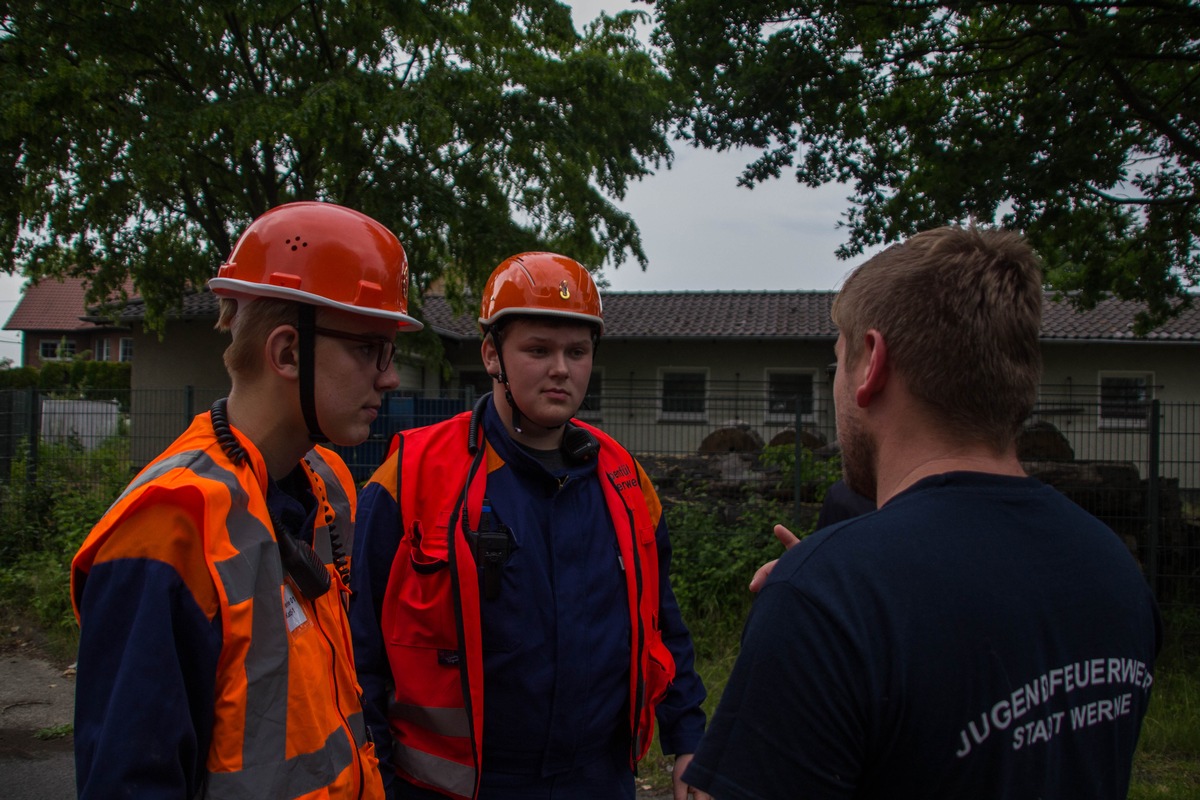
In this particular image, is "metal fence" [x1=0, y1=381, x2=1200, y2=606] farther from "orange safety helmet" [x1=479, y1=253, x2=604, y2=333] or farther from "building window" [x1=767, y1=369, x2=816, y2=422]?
"orange safety helmet" [x1=479, y1=253, x2=604, y2=333]

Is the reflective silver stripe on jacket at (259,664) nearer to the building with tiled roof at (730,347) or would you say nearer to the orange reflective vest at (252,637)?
the orange reflective vest at (252,637)

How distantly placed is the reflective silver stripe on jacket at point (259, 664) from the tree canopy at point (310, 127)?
10.1 m

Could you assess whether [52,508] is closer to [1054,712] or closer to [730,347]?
[1054,712]

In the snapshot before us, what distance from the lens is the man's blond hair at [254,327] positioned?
67.6 inches

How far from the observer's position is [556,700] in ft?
7.40

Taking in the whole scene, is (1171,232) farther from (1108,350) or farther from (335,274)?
(1108,350)

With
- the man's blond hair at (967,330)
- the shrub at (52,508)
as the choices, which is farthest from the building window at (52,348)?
the man's blond hair at (967,330)

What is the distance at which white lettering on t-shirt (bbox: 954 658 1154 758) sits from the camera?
3.78 ft

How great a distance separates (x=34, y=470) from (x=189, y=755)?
10.1 metres

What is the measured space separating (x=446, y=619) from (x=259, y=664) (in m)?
0.88

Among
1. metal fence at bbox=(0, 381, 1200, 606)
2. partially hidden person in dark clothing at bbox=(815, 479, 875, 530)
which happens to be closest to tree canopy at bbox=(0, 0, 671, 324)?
metal fence at bbox=(0, 381, 1200, 606)

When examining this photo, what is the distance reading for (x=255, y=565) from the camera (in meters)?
1.45

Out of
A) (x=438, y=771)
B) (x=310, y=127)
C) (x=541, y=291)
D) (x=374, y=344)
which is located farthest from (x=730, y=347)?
(x=374, y=344)

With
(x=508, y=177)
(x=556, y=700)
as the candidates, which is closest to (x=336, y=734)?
(x=556, y=700)
